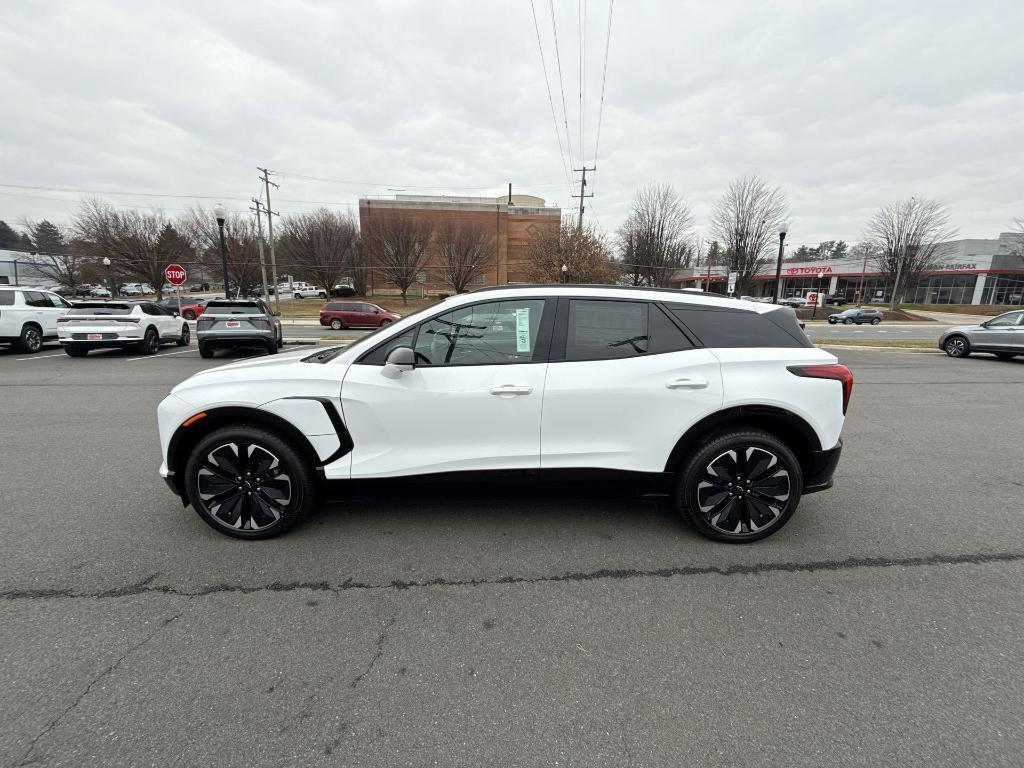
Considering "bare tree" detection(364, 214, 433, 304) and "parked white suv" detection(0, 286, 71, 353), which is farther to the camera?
"bare tree" detection(364, 214, 433, 304)

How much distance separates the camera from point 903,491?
4.09 m

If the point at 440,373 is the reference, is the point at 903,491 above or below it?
below

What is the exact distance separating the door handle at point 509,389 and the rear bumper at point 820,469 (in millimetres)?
2042

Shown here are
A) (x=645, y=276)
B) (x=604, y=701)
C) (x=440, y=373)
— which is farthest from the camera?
(x=645, y=276)

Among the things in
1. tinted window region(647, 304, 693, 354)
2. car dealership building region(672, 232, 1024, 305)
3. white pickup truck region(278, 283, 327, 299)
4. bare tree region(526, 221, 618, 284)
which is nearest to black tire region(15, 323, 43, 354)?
tinted window region(647, 304, 693, 354)

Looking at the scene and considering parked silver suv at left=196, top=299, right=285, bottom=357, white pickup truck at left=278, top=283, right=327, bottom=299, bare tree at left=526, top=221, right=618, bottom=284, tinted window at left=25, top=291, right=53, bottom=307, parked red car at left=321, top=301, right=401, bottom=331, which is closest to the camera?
parked silver suv at left=196, top=299, right=285, bottom=357

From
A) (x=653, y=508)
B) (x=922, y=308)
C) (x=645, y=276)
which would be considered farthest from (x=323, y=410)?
(x=922, y=308)

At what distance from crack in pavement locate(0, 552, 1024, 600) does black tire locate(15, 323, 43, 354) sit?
13.6 metres

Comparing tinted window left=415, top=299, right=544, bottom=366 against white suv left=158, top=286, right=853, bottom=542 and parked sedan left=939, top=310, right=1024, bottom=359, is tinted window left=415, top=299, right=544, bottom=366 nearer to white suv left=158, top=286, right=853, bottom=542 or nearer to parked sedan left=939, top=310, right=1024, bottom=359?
white suv left=158, top=286, right=853, bottom=542

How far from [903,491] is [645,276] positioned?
42.0 m

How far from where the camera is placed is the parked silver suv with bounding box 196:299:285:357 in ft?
38.4

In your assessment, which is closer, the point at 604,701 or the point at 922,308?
the point at 604,701

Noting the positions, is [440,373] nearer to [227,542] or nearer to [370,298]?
[227,542]

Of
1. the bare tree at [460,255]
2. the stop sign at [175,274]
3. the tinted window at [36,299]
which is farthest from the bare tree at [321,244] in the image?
the tinted window at [36,299]
